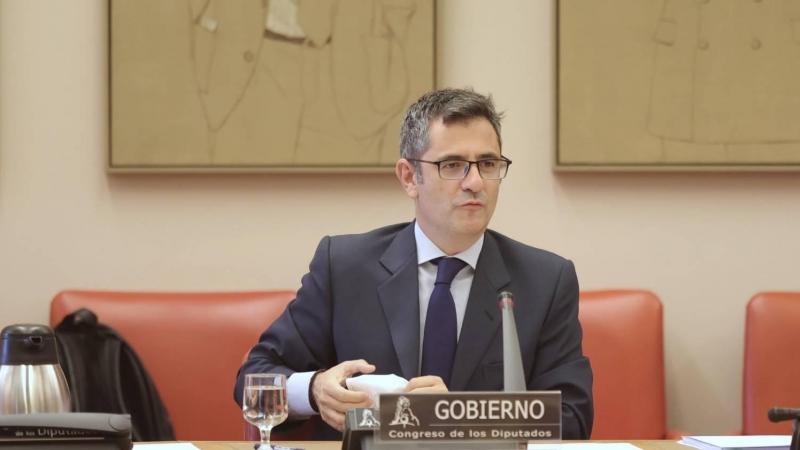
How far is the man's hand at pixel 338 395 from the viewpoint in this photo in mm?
1979

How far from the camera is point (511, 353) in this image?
58.6 inches

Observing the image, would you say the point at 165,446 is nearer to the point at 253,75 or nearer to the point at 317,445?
the point at 317,445

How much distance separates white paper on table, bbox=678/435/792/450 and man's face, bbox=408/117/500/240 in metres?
0.71

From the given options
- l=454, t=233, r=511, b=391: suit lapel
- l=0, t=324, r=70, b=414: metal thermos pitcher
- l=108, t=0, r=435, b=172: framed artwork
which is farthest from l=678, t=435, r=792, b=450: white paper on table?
l=108, t=0, r=435, b=172: framed artwork

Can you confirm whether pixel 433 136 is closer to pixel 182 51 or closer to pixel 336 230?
pixel 336 230

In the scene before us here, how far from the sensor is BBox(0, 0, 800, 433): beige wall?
10.7ft

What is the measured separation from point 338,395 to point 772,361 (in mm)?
1727

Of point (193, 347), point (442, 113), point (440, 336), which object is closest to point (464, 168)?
point (442, 113)

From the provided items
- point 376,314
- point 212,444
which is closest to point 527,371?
point 376,314

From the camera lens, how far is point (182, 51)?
3209mm

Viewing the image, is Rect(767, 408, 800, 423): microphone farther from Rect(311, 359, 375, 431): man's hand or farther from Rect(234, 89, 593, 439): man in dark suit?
Rect(311, 359, 375, 431): man's hand

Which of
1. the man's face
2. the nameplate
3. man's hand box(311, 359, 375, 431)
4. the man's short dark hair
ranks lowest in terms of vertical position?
man's hand box(311, 359, 375, 431)

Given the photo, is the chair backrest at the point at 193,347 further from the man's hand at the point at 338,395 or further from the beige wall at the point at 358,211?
the man's hand at the point at 338,395

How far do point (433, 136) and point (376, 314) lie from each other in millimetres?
469
